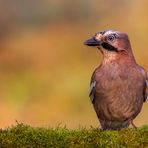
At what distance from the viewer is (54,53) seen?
59.3ft

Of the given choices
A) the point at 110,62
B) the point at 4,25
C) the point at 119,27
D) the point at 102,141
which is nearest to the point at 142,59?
the point at 119,27

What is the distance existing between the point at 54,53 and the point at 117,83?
8959mm

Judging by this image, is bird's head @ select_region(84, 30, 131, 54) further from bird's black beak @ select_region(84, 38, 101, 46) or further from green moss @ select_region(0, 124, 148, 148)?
green moss @ select_region(0, 124, 148, 148)

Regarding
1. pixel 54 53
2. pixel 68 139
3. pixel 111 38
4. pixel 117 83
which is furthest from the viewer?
pixel 54 53

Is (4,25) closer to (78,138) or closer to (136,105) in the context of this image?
(136,105)

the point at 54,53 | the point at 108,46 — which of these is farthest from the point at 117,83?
the point at 54,53

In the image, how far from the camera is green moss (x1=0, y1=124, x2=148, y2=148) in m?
7.22

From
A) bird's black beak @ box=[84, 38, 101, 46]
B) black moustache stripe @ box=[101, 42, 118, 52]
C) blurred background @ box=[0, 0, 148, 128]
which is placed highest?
blurred background @ box=[0, 0, 148, 128]

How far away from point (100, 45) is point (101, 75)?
31cm

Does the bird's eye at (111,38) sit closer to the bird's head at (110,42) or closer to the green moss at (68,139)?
the bird's head at (110,42)

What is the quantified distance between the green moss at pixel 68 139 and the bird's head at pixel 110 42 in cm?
205

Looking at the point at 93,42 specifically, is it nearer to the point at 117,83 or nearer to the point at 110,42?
the point at 110,42

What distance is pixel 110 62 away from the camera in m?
9.35

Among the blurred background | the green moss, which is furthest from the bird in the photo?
the blurred background
